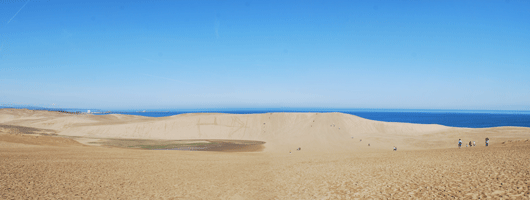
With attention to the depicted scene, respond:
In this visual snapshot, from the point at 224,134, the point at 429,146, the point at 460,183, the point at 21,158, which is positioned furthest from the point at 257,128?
the point at 460,183

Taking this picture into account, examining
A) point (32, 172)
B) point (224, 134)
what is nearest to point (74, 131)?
point (224, 134)

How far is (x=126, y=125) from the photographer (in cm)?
5756

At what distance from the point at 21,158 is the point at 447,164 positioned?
27753mm

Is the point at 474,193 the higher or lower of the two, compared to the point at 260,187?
higher

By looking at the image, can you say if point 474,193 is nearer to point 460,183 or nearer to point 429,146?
point 460,183

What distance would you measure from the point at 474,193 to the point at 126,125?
60.9 meters

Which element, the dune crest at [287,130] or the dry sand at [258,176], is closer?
the dry sand at [258,176]

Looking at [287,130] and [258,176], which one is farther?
[287,130]

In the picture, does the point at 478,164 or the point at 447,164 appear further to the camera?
the point at 447,164

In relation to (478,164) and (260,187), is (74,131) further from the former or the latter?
(478,164)

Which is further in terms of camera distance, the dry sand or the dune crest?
the dune crest

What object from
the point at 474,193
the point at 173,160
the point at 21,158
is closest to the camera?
the point at 474,193

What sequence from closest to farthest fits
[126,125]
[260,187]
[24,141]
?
[260,187], [24,141], [126,125]

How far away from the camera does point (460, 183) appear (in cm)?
1171
